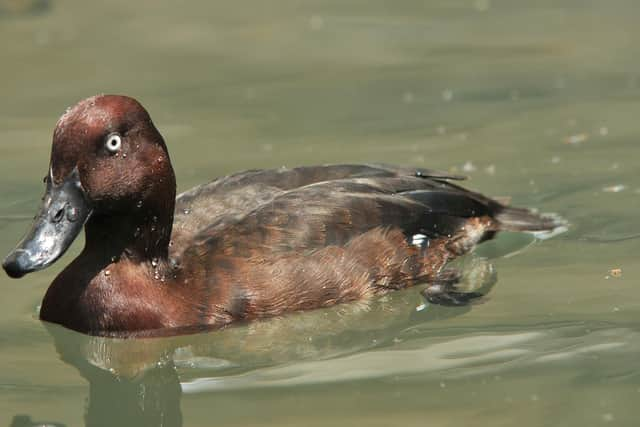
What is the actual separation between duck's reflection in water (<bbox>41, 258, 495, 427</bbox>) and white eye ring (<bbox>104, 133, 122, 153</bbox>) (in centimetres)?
93

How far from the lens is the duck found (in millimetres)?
6250

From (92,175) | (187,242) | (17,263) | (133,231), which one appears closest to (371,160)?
(187,242)

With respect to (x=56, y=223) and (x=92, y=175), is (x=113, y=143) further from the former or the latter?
(x=56, y=223)

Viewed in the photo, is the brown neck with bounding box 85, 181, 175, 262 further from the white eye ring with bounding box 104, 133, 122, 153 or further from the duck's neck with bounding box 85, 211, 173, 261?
the white eye ring with bounding box 104, 133, 122, 153

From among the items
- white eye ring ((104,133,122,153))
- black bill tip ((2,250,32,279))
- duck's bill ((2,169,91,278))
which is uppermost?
white eye ring ((104,133,122,153))

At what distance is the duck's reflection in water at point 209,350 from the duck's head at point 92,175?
0.54 m

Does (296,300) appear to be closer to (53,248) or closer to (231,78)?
(53,248)

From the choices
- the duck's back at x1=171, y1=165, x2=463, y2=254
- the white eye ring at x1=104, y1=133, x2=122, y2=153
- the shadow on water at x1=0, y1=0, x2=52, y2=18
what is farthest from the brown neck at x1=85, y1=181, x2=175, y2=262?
the shadow on water at x1=0, y1=0, x2=52, y2=18

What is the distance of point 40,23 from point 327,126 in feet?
13.3

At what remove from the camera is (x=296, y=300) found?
6578mm

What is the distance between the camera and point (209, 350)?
20.6 feet

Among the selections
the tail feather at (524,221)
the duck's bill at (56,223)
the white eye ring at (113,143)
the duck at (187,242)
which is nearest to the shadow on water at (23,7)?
the duck at (187,242)

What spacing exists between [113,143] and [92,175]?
197mm

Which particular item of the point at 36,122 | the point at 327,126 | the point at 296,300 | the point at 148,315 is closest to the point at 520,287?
the point at 296,300
